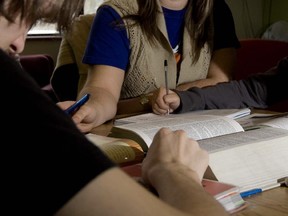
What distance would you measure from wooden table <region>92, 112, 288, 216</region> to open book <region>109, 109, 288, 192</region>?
0.08ft

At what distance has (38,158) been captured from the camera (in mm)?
435

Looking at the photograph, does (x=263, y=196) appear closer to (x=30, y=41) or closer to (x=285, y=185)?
(x=285, y=185)

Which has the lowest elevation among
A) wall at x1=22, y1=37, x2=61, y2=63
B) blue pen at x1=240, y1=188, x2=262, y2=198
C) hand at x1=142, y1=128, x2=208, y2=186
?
wall at x1=22, y1=37, x2=61, y2=63

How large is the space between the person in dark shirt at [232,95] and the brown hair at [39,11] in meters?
0.63

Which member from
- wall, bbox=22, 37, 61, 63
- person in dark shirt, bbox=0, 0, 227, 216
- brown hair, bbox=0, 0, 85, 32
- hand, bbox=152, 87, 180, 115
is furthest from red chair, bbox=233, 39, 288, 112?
wall, bbox=22, 37, 61, 63

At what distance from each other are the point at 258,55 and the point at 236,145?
1267mm

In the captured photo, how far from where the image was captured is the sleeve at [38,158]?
0.43 meters

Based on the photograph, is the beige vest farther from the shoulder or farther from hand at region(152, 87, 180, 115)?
hand at region(152, 87, 180, 115)

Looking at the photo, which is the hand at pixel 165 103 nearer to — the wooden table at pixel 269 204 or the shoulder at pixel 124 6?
the shoulder at pixel 124 6

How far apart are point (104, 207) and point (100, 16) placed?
131 centimetres

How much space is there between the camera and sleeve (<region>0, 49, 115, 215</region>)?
432 mm

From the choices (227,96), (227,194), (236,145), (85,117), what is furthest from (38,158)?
(227,96)

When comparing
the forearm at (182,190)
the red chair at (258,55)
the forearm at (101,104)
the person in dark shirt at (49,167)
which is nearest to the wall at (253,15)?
the red chair at (258,55)

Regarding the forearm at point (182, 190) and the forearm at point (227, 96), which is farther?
the forearm at point (227, 96)
